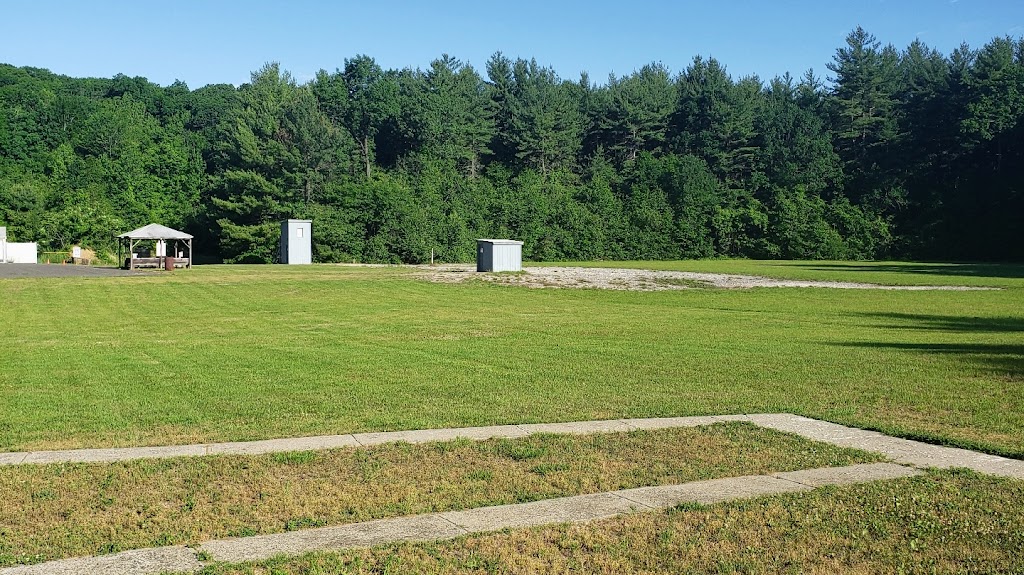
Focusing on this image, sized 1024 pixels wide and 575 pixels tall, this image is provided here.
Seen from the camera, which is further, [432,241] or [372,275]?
[432,241]

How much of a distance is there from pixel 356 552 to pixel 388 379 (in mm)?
7405

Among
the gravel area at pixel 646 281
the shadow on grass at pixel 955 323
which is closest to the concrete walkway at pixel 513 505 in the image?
the shadow on grass at pixel 955 323

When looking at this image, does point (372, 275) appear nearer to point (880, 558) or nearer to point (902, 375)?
point (902, 375)

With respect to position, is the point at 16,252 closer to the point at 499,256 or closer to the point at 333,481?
the point at 499,256

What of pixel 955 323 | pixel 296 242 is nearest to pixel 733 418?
pixel 955 323

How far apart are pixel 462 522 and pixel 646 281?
114ft

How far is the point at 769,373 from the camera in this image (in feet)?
45.1

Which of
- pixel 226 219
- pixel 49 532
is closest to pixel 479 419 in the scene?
pixel 49 532

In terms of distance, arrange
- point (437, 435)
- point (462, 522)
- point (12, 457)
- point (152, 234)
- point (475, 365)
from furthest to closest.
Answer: point (152, 234)
point (475, 365)
point (437, 435)
point (12, 457)
point (462, 522)

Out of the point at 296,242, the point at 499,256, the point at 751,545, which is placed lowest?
the point at 751,545

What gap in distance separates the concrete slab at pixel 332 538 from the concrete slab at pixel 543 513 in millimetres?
171

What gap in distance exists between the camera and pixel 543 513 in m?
6.42

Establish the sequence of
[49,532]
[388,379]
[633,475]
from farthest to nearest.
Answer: [388,379] → [633,475] → [49,532]

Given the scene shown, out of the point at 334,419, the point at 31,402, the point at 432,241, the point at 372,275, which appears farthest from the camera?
the point at 432,241
